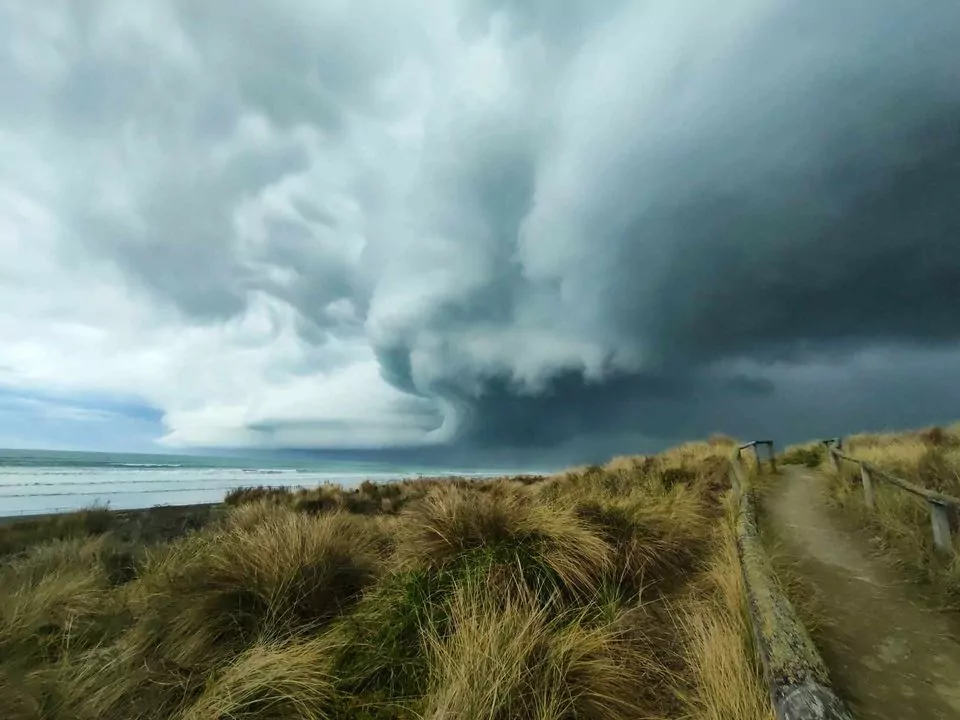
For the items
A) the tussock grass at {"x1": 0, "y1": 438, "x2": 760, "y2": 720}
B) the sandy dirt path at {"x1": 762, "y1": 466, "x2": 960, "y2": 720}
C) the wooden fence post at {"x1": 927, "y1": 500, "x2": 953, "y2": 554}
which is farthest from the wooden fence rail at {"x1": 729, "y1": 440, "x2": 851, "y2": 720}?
the wooden fence post at {"x1": 927, "y1": 500, "x2": 953, "y2": 554}

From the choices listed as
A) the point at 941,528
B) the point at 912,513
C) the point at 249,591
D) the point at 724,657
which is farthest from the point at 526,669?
the point at 912,513

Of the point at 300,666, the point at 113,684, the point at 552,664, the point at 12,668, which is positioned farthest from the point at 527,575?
the point at 12,668

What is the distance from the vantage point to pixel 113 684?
3.47m

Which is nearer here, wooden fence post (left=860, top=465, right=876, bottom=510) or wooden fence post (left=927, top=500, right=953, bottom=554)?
wooden fence post (left=927, top=500, right=953, bottom=554)

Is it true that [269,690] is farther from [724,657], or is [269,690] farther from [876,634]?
[876,634]

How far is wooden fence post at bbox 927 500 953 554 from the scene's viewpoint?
4996mm

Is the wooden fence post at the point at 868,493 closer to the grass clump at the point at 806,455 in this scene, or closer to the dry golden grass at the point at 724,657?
the dry golden grass at the point at 724,657

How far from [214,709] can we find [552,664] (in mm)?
2118

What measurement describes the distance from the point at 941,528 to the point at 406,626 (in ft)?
17.3

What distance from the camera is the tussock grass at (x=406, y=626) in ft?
10.6

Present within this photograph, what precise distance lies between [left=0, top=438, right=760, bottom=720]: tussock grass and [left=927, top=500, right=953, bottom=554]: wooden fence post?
2097 millimetres

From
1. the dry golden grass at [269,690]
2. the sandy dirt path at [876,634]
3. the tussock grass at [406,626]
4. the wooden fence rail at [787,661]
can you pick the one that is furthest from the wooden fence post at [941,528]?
the dry golden grass at [269,690]

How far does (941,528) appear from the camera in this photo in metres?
5.06

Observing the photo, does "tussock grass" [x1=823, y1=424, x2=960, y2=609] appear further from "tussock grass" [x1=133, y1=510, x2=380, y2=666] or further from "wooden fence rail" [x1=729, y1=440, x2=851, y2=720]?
"tussock grass" [x1=133, y1=510, x2=380, y2=666]
